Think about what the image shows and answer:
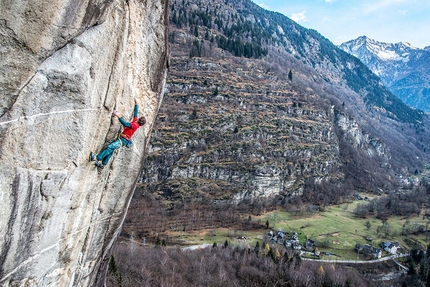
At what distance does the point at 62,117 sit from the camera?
23.2ft

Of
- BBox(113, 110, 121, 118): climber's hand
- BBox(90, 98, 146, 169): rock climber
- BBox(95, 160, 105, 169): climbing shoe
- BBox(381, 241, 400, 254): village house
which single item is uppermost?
BBox(113, 110, 121, 118): climber's hand

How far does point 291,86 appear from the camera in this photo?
414ft

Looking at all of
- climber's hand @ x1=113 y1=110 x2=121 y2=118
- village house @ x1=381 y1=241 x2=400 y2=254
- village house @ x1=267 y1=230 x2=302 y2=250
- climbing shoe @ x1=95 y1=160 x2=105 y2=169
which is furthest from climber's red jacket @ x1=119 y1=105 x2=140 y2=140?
village house @ x1=381 y1=241 x2=400 y2=254

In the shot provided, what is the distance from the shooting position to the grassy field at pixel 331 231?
62.5 metres

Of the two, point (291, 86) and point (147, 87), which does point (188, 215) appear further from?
point (291, 86)

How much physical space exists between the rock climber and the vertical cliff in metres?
0.20

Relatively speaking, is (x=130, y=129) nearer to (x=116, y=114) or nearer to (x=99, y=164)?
(x=116, y=114)

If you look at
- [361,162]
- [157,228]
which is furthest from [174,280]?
[361,162]

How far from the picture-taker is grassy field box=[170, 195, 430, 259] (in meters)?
62.5

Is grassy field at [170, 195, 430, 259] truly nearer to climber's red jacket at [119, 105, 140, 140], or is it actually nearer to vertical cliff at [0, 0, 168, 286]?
vertical cliff at [0, 0, 168, 286]

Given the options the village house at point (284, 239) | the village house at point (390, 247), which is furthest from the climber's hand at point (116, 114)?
the village house at point (390, 247)

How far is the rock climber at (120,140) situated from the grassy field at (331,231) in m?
53.8

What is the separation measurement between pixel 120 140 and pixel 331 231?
73049 millimetres

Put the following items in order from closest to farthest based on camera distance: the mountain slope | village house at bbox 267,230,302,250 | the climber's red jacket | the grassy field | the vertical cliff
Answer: the vertical cliff → the climber's red jacket → village house at bbox 267,230,302,250 → the grassy field → the mountain slope
